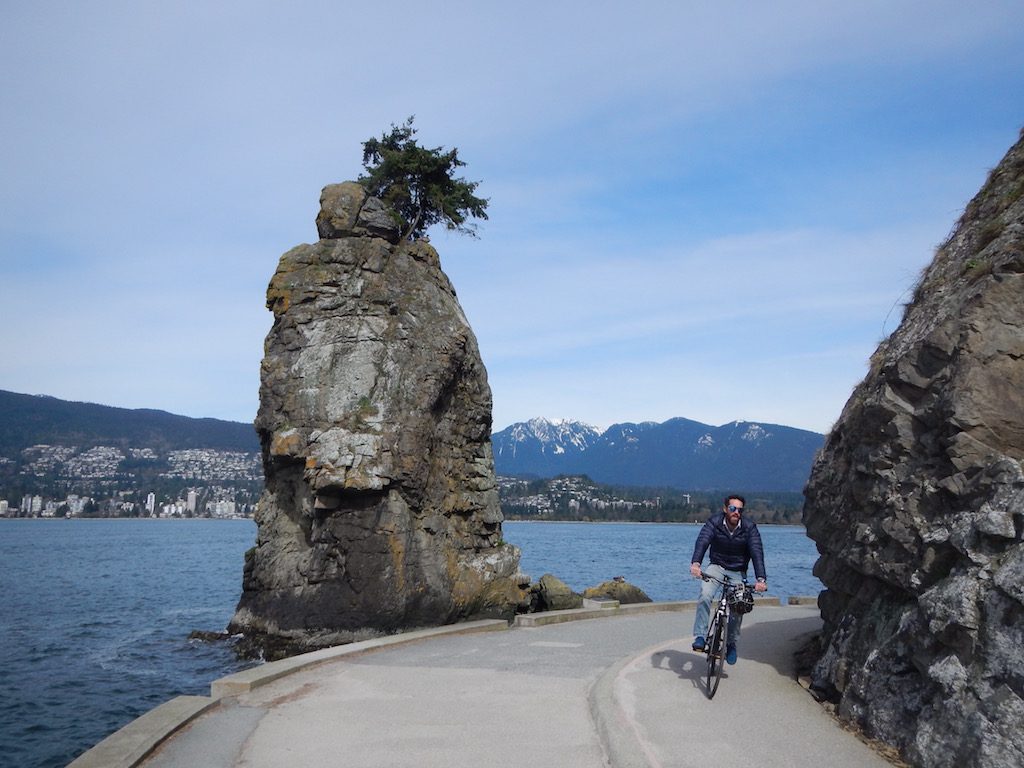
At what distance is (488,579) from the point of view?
19.3 metres

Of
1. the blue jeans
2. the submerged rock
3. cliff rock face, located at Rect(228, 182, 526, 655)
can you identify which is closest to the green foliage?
cliff rock face, located at Rect(228, 182, 526, 655)

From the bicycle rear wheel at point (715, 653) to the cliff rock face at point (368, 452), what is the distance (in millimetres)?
9502

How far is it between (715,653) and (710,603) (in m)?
0.63

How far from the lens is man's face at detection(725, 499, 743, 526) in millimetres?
9938

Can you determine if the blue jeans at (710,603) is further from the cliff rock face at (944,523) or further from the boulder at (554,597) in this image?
the boulder at (554,597)

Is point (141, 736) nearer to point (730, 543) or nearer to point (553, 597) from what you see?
point (730, 543)

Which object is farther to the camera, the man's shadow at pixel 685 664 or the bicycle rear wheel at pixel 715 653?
the man's shadow at pixel 685 664

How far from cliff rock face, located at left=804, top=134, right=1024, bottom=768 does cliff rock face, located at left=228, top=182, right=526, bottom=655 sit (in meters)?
10.3

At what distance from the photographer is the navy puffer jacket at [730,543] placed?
9.94 m

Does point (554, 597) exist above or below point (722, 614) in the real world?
below

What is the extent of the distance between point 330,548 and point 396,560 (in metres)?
1.55

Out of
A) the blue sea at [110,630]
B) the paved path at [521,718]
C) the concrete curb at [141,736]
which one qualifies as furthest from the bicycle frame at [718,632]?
the blue sea at [110,630]

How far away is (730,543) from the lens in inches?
392

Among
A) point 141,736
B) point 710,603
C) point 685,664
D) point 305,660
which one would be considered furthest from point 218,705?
point 685,664
